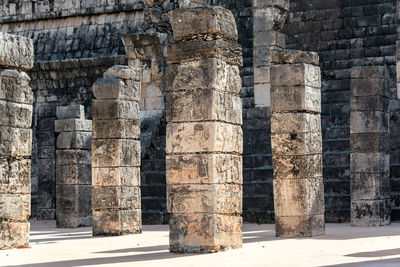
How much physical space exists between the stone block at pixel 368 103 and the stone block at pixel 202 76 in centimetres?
492

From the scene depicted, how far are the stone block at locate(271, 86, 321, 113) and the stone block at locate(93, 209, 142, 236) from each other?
3.45 meters

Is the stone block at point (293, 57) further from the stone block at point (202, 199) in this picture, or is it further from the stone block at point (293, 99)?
the stone block at point (202, 199)

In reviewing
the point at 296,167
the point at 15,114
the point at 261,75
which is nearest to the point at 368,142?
the point at 296,167

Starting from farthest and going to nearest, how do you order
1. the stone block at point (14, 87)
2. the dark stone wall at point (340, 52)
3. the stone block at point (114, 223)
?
1. the dark stone wall at point (340, 52)
2. the stone block at point (114, 223)
3. the stone block at point (14, 87)

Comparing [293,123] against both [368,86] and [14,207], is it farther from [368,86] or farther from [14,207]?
[14,207]

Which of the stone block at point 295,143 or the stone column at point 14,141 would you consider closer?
the stone column at point 14,141

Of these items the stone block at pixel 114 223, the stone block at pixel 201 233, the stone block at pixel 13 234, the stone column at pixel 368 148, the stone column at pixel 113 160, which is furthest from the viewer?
the stone column at pixel 368 148

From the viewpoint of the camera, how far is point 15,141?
44.2ft

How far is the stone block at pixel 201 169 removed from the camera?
12078mm

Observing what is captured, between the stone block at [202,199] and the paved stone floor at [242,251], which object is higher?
the stone block at [202,199]

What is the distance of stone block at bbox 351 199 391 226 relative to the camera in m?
16.7

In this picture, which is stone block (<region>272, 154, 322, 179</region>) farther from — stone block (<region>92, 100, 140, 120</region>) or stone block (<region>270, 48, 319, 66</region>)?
stone block (<region>92, 100, 140, 120</region>)

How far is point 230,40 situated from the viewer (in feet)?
41.3

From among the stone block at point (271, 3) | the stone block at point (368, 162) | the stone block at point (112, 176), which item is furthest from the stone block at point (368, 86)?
the stone block at point (271, 3)
